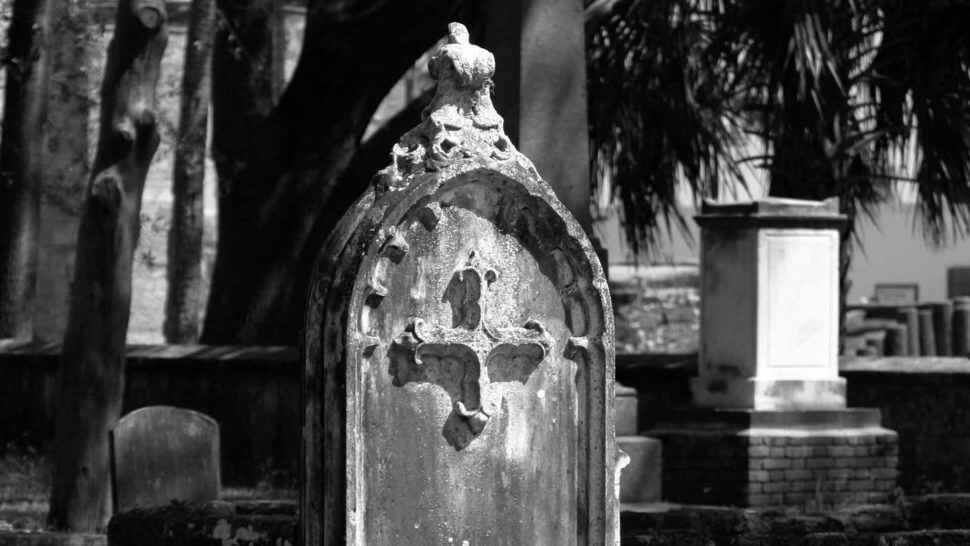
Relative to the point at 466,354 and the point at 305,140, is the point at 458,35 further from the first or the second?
the point at 305,140

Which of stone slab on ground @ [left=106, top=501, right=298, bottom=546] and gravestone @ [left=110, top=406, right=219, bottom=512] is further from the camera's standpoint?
gravestone @ [left=110, top=406, right=219, bottom=512]

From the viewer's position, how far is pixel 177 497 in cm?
982

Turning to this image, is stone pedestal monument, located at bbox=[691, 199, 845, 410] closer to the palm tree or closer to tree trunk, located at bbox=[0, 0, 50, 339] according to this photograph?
the palm tree

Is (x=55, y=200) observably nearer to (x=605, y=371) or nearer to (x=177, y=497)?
(x=177, y=497)

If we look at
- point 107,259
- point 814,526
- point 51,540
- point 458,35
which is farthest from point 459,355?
point 107,259

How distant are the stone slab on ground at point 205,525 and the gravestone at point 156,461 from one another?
1162 mm

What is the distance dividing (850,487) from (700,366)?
4.06ft

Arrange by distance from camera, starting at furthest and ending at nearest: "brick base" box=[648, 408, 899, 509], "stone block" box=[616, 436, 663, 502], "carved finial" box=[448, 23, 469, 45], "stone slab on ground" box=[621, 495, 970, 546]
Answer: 1. "brick base" box=[648, 408, 899, 509]
2. "stone block" box=[616, 436, 663, 502]
3. "stone slab on ground" box=[621, 495, 970, 546]
4. "carved finial" box=[448, 23, 469, 45]

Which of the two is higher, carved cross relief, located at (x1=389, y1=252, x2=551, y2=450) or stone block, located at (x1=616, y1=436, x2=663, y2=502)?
carved cross relief, located at (x1=389, y1=252, x2=551, y2=450)

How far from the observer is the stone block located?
12.2 metres

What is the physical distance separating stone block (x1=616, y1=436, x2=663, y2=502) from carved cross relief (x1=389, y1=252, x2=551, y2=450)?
6126mm

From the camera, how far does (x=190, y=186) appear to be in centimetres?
1784

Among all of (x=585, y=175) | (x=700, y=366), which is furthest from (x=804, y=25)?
(x=585, y=175)

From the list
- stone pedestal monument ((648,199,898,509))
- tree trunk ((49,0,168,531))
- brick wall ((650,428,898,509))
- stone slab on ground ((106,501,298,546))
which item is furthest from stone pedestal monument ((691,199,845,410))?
stone slab on ground ((106,501,298,546))
